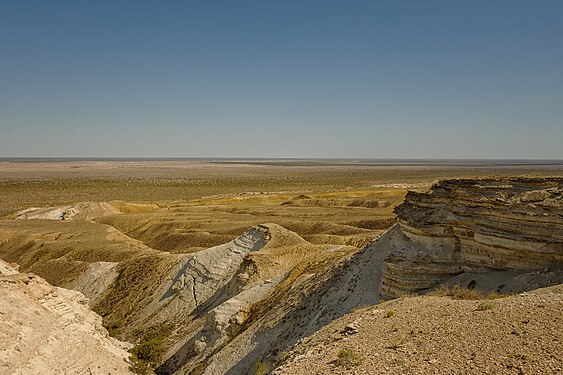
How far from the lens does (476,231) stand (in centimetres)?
1406

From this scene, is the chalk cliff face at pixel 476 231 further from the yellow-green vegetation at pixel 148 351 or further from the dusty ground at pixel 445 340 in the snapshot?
the yellow-green vegetation at pixel 148 351

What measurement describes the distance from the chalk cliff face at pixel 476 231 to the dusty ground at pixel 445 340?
2.09 m

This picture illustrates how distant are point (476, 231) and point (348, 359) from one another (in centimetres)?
686

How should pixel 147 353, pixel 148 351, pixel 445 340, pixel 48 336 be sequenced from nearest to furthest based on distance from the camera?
pixel 445 340 → pixel 48 336 → pixel 147 353 → pixel 148 351

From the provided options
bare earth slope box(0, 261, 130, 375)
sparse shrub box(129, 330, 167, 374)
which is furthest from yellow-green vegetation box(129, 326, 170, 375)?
bare earth slope box(0, 261, 130, 375)

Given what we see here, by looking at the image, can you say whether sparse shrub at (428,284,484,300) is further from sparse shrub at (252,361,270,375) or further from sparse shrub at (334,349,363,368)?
sparse shrub at (252,361,270,375)

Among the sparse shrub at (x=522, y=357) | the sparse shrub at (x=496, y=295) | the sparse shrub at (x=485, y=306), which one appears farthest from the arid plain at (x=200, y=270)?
the sparse shrub at (x=522, y=357)

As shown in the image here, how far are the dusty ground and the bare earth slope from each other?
318 inches

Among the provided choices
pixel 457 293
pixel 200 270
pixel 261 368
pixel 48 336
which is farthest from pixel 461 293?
pixel 200 270

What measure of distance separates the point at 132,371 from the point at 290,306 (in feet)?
21.4

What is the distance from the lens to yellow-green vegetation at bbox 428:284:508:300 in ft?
39.2

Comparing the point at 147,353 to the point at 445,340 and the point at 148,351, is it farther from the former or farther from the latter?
the point at 445,340

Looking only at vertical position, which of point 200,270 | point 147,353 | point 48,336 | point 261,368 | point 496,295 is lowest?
point 147,353

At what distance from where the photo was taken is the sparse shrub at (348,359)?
9175 mm
